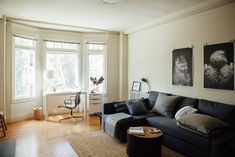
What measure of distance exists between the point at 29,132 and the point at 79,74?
8.50 ft

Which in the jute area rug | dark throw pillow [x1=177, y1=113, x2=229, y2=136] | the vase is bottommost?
the jute area rug

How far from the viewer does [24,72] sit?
17.9 feet

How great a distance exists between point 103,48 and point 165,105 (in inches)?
128

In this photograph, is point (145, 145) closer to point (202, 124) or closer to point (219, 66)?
point (202, 124)

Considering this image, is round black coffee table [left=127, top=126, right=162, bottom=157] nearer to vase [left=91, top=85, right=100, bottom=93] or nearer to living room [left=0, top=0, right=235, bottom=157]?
living room [left=0, top=0, right=235, bottom=157]

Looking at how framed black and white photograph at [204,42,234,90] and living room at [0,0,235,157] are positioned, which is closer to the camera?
framed black and white photograph at [204,42,234,90]

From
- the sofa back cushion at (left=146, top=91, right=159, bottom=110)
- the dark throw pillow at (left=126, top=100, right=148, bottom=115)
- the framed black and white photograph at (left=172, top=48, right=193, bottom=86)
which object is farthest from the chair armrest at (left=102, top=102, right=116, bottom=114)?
the framed black and white photograph at (left=172, top=48, right=193, bottom=86)

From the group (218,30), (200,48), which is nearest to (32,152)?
(200,48)

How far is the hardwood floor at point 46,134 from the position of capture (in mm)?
3254

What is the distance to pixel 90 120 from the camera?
5.33 metres

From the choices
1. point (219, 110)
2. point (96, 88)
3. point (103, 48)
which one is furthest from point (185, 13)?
point (96, 88)

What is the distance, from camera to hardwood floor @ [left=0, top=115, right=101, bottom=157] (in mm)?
3254

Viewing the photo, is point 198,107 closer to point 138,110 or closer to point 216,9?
point 138,110

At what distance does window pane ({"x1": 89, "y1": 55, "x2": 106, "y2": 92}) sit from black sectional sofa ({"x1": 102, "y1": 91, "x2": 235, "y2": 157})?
7.32 feet
